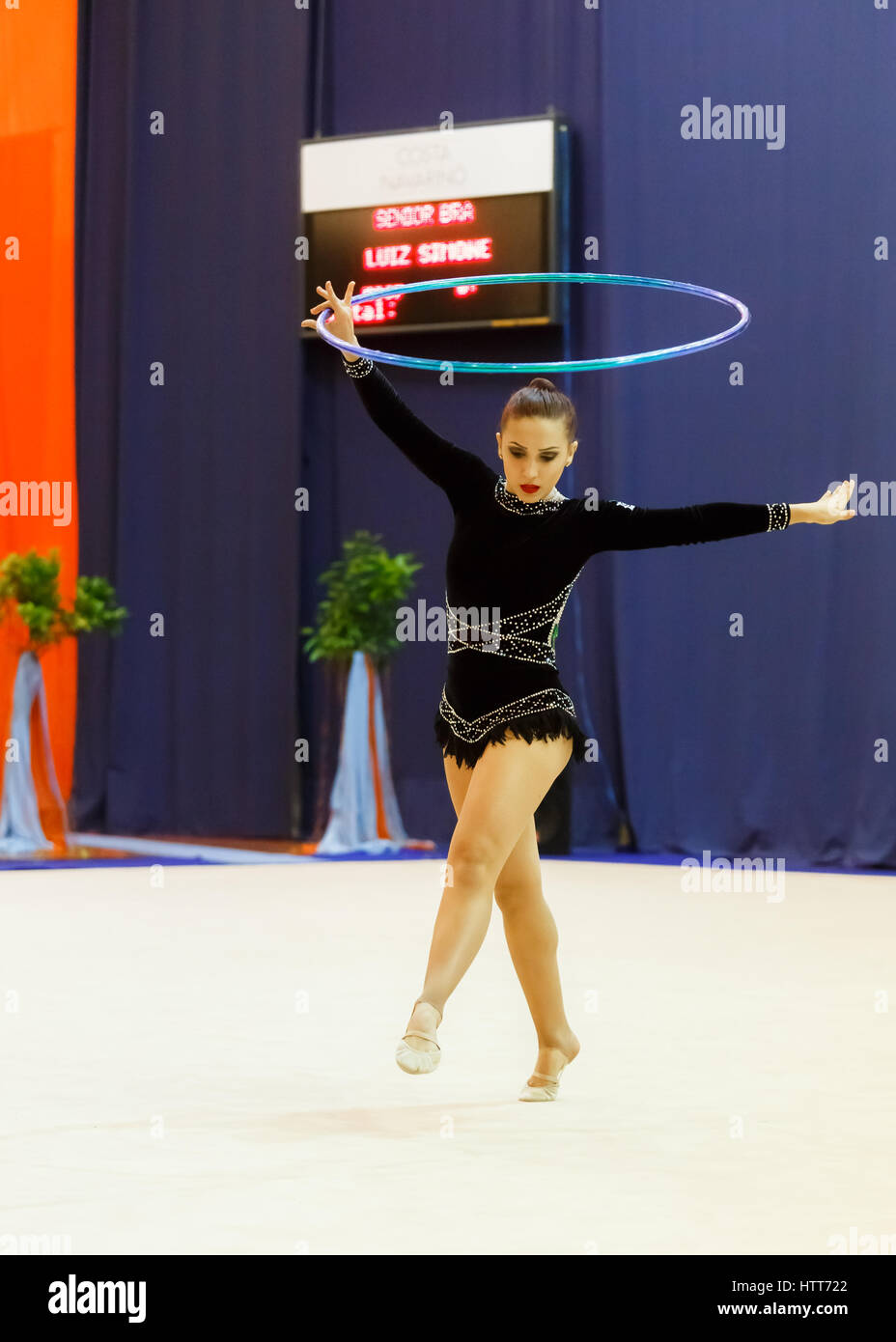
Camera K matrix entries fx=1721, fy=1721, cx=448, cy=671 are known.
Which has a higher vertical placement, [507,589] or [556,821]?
[507,589]

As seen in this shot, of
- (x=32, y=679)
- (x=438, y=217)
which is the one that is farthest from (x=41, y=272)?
(x=32, y=679)

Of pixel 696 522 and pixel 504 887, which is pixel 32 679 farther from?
pixel 696 522

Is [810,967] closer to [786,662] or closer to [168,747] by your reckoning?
[786,662]

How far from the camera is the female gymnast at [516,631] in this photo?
299cm

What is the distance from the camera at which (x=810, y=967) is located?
4.89 m

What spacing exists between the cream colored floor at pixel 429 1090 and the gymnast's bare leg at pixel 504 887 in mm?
195

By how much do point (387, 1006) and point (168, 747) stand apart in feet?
18.1

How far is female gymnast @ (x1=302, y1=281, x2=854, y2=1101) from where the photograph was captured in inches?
118

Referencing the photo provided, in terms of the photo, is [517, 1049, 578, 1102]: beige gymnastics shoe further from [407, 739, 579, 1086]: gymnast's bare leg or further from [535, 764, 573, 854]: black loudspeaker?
[535, 764, 573, 854]: black loudspeaker

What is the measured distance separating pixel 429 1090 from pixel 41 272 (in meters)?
7.52

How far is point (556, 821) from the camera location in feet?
27.2

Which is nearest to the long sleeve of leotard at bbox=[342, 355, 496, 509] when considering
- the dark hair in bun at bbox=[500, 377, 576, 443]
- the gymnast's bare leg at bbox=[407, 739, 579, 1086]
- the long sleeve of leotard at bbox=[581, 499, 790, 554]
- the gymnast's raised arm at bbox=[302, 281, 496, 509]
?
the gymnast's raised arm at bbox=[302, 281, 496, 509]

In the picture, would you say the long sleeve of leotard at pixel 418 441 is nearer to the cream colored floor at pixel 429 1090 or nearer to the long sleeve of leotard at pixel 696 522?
the long sleeve of leotard at pixel 696 522

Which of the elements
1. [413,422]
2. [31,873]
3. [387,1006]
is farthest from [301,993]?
[31,873]
